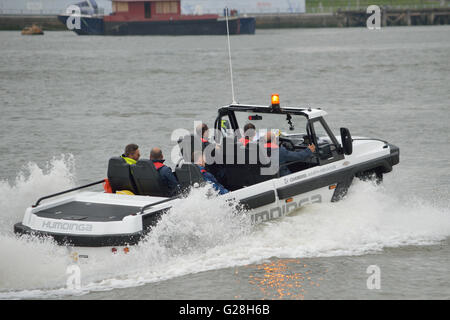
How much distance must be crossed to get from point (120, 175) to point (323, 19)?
261 feet

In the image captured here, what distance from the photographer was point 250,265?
8727mm

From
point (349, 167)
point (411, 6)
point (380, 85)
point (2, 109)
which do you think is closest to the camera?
point (349, 167)

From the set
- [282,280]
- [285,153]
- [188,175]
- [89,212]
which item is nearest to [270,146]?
[285,153]

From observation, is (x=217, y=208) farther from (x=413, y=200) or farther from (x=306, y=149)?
(x=413, y=200)

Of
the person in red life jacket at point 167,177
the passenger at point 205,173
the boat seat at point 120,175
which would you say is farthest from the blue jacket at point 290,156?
the boat seat at point 120,175

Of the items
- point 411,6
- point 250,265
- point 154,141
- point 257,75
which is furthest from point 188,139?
point 411,6

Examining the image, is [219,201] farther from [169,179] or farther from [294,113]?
[294,113]

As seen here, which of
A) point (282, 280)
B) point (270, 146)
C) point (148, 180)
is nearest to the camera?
point (282, 280)

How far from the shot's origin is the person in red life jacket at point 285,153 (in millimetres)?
9562

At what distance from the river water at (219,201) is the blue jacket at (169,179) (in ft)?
1.62

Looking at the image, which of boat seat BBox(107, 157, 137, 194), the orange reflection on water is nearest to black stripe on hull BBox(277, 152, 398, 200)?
the orange reflection on water

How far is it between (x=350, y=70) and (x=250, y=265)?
31.7 m

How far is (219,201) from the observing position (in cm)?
870

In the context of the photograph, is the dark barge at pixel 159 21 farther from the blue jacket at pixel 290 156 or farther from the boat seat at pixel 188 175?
the boat seat at pixel 188 175
